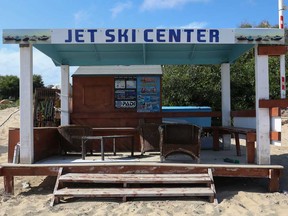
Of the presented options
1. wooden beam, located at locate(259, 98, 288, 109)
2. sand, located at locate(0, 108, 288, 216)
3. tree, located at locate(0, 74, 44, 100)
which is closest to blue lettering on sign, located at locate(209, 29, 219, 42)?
wooden beam, located at locate(259, 98, 288, 109)

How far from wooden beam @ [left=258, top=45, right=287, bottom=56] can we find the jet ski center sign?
11cm

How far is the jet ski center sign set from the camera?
6.46 m

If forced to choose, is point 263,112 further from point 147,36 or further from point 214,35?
point 147,36

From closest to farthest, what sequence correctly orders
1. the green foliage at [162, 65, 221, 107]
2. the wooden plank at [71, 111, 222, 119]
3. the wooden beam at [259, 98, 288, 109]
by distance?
the wooden beam at [259, 98, 288, 109] < the wooden plank at [71, 111, 222, 119] < the green foliage at [162, 65, 221, 107]

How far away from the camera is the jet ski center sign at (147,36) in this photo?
21.2 ft

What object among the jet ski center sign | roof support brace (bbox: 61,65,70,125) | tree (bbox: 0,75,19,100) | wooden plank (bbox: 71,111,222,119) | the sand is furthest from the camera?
tree (bbox: 0,75,19,100)

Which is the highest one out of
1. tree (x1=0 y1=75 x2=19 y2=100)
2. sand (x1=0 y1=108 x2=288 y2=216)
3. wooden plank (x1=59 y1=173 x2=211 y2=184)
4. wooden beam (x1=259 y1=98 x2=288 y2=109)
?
tree (x1=0 y1=75 x2=19 y2=100)

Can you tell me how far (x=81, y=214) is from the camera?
5445 millimetres

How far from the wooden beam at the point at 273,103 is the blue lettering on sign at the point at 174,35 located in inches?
74.8

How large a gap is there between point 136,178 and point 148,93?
11.7 feet

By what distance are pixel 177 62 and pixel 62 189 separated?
5.04 meters

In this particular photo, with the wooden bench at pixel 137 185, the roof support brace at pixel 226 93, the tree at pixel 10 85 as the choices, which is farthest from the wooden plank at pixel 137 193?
the tree at pixel 10 85

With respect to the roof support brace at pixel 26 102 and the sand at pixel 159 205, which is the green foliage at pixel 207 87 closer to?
the sand at pixel 159 205

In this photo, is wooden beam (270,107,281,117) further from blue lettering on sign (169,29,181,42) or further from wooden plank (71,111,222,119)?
wooden plank (71,111,222,119)
